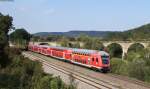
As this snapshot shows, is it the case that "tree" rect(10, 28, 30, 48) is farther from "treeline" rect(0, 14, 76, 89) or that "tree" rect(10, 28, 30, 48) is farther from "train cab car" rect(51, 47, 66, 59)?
"treeline" rect(0, 14, 76, 89)

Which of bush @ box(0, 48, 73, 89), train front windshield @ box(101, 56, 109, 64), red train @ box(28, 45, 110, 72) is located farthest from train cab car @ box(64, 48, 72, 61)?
train front windshield @ box(101, 56, 109, 64)

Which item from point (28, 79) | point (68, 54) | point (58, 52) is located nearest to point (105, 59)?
point (28, 79)

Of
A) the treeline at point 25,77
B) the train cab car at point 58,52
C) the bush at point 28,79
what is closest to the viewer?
the bush at point 28,79

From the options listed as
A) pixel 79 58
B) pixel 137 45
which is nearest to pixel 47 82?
pixel 79 58

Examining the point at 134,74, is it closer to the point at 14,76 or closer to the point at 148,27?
the point at 14,76

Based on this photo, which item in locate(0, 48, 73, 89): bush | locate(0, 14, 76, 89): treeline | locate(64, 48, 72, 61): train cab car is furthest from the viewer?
locate(64, 48, 72, 61): train cab car

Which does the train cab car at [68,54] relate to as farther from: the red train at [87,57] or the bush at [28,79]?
the bush at [28,79]

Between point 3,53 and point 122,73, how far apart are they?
14704mm

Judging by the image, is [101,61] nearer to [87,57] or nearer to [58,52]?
[87,57]

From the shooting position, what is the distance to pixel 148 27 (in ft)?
628

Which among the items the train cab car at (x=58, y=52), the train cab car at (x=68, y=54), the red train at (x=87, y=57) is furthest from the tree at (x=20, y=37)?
the train cab car at (x=68, y=54)

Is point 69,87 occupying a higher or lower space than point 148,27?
lower

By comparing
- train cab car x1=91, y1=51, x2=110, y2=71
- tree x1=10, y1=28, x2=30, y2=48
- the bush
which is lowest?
the bush

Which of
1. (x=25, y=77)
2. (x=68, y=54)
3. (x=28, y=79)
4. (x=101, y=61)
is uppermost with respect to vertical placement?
(x=68, y=54)
